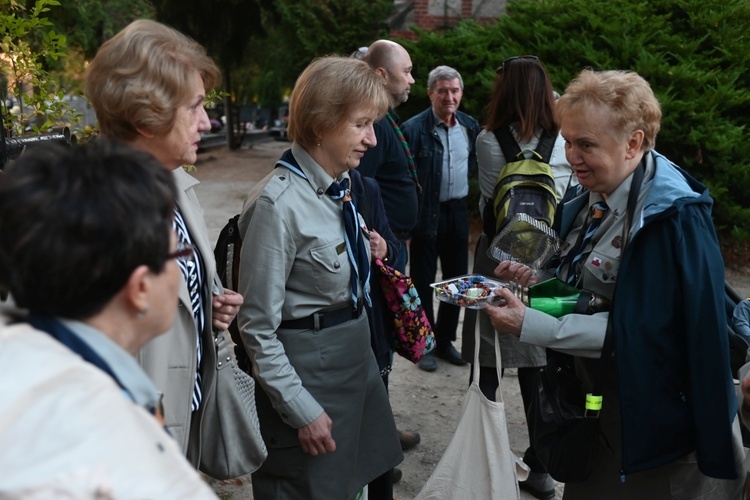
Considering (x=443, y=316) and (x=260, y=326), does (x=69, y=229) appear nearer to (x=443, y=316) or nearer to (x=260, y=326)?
(x=260, y=326)

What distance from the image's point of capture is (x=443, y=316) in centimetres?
596

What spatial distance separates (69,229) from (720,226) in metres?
8.68

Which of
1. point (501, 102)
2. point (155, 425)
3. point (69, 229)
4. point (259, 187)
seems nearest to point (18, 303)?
point (69, 229)

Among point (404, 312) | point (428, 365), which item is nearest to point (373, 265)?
point (404, 312)

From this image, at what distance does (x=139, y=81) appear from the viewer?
2070 mm

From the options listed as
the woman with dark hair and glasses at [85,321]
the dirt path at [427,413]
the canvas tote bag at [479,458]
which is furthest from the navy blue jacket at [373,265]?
the woman with dark hair and glasses at [85,321]

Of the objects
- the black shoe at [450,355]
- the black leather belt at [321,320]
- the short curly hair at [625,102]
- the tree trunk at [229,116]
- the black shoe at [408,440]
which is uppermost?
the short curly hair at [625,102]

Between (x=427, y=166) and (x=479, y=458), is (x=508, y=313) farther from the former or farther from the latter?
(x=427, y=166)

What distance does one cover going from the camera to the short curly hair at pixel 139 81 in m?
2.07

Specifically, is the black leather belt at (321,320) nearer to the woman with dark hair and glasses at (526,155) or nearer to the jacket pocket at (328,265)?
the jacket pocket at (328,265)

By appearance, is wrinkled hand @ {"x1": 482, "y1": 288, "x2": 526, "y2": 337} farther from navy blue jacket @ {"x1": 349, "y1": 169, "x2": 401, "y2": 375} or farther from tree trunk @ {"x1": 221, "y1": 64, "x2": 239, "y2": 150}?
tree trunk @ {"x1": 221, "y1": 64, "x2": 239, "y2": 150}

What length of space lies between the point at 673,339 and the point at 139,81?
5.69 feet

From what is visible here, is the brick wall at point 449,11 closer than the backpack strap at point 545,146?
No

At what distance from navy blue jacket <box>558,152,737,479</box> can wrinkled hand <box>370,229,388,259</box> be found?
3.27 feet
